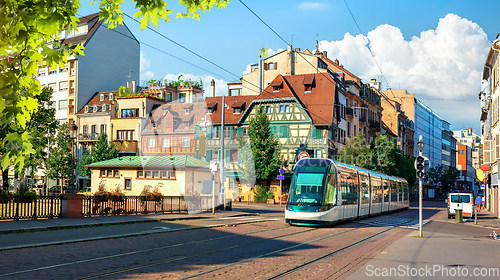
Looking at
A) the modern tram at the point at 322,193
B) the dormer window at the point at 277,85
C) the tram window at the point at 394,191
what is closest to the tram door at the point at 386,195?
the tram window at the point at 394,191

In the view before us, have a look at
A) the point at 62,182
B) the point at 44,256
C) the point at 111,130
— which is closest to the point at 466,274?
the point at 44,256

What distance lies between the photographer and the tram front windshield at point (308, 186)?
69.6 ft

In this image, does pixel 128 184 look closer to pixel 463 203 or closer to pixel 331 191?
pixel 331 191

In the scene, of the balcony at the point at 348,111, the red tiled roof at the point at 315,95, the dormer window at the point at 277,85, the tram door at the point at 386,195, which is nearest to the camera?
the tram door at the point at 386,195

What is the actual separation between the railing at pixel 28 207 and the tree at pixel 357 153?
131ft

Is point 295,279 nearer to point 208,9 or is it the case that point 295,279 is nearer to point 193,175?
point 208,9

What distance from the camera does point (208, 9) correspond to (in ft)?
24.7

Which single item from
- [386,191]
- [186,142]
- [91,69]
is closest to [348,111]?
[186,142]

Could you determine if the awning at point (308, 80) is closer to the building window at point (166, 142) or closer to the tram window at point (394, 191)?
the building window at point (166, 142)

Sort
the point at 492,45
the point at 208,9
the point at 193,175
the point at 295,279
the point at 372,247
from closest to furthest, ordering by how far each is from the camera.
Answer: the point at 208,9
the point at 295,279
the point at 372,247
the point at 492,45
the point at 193,175

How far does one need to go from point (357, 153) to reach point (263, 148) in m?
12.3

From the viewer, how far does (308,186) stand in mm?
21547

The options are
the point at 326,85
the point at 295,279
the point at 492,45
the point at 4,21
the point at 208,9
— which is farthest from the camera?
the point at 326,85

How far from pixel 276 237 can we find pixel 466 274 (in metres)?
7.74
